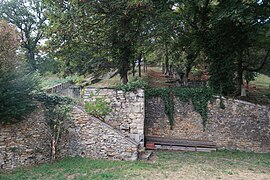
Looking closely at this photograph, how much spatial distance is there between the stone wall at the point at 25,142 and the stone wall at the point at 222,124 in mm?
4388

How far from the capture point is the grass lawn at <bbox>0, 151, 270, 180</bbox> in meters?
6.30

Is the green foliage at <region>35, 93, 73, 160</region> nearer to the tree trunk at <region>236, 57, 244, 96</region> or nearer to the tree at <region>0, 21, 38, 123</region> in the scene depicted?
the tree at <region>0, 21, 38, 123</region>

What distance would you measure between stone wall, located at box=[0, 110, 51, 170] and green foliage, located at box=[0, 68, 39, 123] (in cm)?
31

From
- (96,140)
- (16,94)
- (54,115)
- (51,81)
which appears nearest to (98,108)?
(96,140)

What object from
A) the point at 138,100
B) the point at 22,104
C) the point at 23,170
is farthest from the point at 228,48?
the point at 23,170

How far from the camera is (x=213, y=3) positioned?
12.9 metres

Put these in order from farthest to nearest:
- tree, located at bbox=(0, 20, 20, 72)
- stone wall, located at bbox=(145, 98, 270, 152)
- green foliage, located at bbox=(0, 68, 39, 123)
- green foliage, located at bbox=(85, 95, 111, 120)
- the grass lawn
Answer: stone wall, located at bbox=(145, 98, 270, 152), green foliage, located at bbox=(85, 95, 111, 120), green foliage, located at bbox=(0, 68, 39, 123), tree, located at bbox=(0, 20, 20, 72), the grass lawn

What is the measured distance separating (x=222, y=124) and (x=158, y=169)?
4710 millimetres

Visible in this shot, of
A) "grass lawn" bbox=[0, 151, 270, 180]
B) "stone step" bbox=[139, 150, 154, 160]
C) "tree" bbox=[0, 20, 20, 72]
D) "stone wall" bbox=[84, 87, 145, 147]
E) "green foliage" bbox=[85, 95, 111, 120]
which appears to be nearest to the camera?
"grass lawn" bbox=[0, 151, 270, 180]

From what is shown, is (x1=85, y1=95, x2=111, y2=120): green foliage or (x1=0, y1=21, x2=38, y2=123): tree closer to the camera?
(x1=0, y1=21, x2=38, y2=123): tree

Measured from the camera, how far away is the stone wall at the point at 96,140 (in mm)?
7961

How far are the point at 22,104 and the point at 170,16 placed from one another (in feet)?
23.4

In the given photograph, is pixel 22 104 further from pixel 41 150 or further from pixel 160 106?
pixel 160 106

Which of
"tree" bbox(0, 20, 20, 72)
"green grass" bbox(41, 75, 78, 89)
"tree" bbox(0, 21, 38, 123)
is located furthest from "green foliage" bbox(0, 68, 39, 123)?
"green grass" bbox(41, 75, 78, 89)
